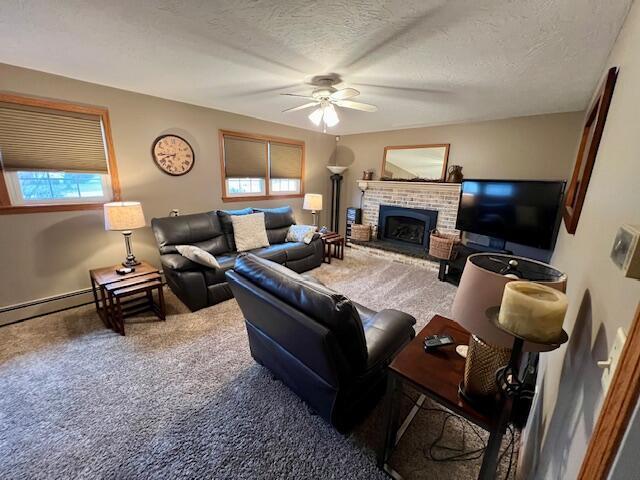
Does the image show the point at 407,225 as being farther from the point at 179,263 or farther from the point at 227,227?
the point at 179,263

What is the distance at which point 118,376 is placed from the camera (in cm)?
197

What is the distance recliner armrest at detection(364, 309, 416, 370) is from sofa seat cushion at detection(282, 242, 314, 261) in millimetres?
2181

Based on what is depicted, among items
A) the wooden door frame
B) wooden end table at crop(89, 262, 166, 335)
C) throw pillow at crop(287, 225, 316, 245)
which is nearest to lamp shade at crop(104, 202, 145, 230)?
wooden end table at crop(89, 262, 166, 335)

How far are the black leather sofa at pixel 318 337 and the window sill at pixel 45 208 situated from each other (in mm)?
2350

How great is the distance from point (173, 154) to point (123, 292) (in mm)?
1955

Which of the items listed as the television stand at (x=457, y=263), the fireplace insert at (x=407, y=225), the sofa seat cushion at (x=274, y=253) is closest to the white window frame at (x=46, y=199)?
the sofa seat cushion at (x=274, y=253)

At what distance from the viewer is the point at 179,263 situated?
2.87 metres

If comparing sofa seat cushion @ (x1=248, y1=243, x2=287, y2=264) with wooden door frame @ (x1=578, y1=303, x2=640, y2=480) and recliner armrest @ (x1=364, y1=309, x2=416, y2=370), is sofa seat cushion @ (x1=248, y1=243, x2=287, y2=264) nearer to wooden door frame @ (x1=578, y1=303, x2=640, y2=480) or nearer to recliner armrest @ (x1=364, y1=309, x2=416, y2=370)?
recliner armrest @ (x1=364, y1=309, x2=416, y2=370)

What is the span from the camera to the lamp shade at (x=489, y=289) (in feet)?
2.82

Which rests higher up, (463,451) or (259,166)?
(259,166)

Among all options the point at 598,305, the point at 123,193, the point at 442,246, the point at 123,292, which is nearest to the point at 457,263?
the point at 442,246

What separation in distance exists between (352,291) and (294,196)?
8.11ft

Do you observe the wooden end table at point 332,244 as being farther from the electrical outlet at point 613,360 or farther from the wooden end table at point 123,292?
the electrical outlet at point 613,360

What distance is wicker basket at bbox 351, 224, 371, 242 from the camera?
16.8 feet
